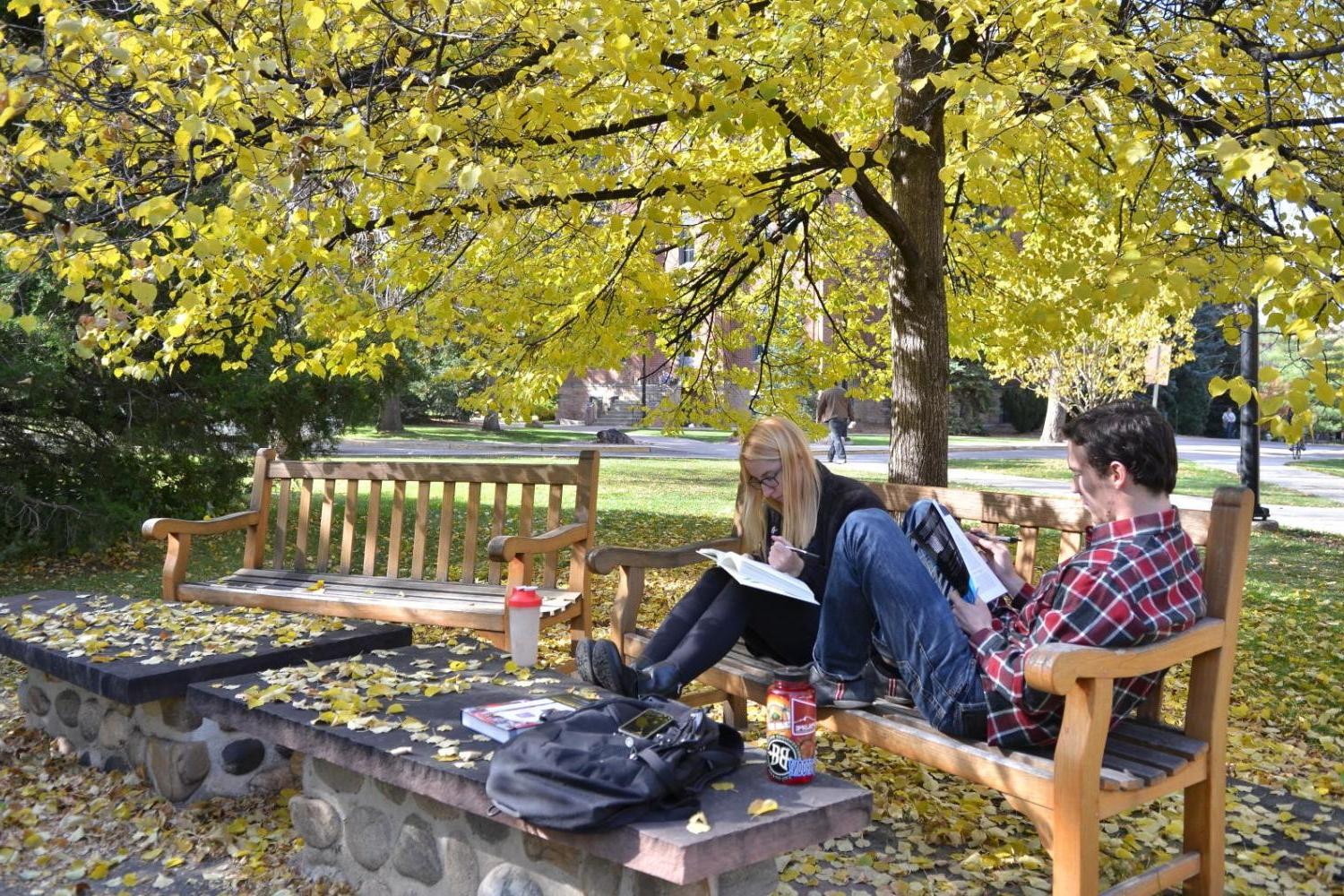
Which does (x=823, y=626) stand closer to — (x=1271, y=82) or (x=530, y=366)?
(x=530, y=366)

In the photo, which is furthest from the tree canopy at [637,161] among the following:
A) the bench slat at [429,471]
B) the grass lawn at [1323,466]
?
the grass lawn at [1323,466]

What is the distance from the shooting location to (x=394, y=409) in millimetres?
28406

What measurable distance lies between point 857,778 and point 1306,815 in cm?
160

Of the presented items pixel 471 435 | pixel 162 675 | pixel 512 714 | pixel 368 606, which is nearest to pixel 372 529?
pixel 368 606

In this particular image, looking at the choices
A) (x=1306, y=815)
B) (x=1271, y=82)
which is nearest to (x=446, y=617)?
A: (x=1306, y=815)

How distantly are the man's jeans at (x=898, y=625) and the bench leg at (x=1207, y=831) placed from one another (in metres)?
0.66

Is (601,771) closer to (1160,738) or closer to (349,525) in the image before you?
(1160,738)

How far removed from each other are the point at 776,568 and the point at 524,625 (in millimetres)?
898

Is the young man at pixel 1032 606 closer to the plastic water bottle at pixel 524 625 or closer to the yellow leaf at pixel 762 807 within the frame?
the yellow leaf at pixel 762 807

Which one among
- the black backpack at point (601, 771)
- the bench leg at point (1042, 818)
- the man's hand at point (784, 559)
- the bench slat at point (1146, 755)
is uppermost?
the man's hand at point (784, 559)

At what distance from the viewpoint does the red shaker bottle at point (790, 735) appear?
106 inches

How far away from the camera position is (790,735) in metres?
2.69

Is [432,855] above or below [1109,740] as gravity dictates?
below

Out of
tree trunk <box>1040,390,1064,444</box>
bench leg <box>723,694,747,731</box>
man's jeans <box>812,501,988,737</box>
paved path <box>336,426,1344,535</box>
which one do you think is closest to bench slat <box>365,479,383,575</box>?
bench leg <box>723,694,747,731</box>
